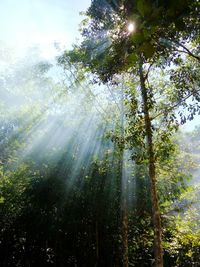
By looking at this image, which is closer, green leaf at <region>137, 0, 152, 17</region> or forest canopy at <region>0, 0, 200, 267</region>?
Result: green leaf at <region>137, 0, 152, 17</region>

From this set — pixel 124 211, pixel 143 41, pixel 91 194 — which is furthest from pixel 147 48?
pixel 91 194

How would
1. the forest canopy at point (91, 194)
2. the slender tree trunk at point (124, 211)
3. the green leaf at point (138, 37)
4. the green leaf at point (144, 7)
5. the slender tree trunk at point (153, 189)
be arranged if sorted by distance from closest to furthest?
the green leaf at point (144, 7)
the green leaf at point (138, 37)
the slender tree trunk at point (153, 189)
the slender tree trunk at point (124, 211)
the forest canopy at point (91, 194)

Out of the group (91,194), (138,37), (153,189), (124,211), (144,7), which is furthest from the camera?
(91,194)

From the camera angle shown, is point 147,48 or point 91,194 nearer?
point 147,48

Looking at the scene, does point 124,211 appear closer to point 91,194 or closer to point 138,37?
point 91,194

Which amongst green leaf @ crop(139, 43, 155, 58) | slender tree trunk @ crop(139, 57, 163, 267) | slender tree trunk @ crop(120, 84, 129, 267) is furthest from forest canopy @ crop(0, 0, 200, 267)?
green leaf @ crop(139, 43, 155, 58)

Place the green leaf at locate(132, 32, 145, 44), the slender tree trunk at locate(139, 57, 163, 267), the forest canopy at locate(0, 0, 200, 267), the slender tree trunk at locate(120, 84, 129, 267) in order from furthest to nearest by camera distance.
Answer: the forest canopy at locate(0, 0, 200, 267)
the slender tree trunk at locate(120, 84, 129, 267)
the slender tree trunk at locate(139, 57, 163, 267)
the green leaf at locate(132, 32, 145, 44)

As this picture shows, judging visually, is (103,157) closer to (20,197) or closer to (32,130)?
(20,197)

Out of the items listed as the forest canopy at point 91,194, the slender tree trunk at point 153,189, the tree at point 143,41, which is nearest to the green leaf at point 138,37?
the tree at point 143,41

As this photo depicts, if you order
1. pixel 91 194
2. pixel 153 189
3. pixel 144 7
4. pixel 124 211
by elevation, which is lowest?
pixel 144 7

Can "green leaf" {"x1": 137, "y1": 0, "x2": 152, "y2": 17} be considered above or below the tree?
below

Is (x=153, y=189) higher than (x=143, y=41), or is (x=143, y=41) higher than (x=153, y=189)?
(x=153, y=189)

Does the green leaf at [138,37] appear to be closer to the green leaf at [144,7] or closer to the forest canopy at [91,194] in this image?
the green leaf at [144,7]

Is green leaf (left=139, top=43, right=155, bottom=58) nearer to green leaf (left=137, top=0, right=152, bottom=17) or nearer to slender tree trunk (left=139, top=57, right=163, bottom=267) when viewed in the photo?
green leaf (left=137, top=0, right=152, bottom=17)
